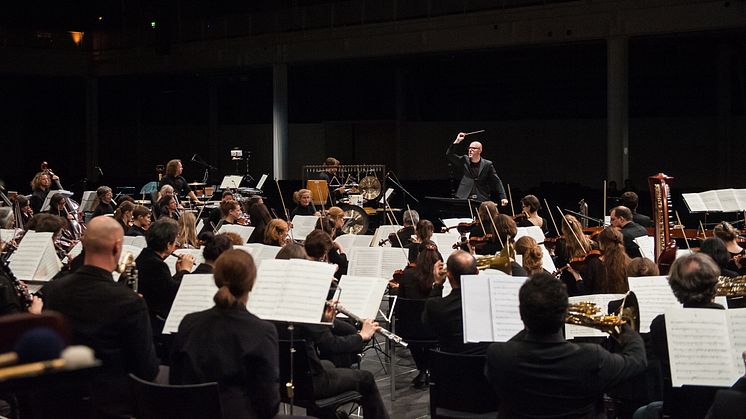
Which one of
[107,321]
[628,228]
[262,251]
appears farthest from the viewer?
[628,228]

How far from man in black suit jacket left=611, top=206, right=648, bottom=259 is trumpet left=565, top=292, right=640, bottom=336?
4.18 metres

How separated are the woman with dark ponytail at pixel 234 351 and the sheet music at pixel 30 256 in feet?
10.1

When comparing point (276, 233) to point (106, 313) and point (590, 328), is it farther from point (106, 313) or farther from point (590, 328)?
point (106, 313)

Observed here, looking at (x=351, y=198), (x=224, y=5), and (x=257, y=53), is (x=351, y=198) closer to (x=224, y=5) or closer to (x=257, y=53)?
(x=257, y=53)

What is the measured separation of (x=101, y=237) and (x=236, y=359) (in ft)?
2.75

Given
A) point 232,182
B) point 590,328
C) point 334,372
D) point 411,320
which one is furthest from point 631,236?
point 232,182

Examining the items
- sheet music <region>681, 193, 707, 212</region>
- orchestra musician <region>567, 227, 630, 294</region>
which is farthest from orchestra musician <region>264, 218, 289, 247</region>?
sheet music <region>681, 193, 707, 212</region>

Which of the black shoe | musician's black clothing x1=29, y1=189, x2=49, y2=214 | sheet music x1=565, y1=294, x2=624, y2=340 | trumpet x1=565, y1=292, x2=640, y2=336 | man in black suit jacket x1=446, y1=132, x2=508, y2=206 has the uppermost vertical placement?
man in black suit jacket x1=446, y1=132, x2=508, y2=206

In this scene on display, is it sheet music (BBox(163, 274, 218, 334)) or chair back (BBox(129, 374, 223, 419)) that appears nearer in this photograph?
chair back (BBox(129, 374, 223, 419))

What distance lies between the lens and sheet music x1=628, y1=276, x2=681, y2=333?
4691 mm

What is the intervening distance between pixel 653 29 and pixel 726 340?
13078mm

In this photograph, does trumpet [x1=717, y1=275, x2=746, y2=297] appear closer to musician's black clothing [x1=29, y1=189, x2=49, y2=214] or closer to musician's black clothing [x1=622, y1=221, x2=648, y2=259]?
musician's black clothing [x1=622, y1=221, x2=648, y2=259]

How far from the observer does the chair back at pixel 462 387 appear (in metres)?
4.55

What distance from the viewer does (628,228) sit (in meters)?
8.32
